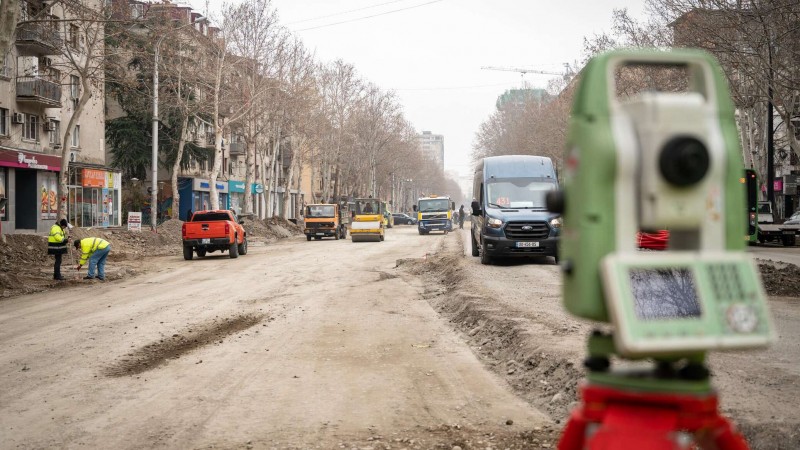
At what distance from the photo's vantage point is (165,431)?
5895 mm

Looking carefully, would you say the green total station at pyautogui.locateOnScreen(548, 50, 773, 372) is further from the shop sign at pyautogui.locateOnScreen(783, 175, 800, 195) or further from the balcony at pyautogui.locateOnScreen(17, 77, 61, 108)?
the shop sign at pyautogui.locateOnScreen(783, 175, 800, 195)

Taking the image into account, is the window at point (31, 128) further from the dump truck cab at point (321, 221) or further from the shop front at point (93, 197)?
the dump truck cab at point (321, 221)

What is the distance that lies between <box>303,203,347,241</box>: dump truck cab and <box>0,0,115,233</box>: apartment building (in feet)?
42.6

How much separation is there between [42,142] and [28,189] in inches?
140

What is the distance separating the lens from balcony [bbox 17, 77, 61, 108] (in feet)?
131

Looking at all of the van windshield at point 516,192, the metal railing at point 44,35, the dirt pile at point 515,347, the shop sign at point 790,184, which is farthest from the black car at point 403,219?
the dirt pile at point 515,347

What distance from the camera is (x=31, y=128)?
41.8 m

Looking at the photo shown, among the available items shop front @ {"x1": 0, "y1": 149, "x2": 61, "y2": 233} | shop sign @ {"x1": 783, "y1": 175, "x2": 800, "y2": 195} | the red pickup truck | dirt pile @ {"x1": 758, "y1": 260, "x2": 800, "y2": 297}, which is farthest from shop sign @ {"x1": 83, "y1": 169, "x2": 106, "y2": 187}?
shop sign @ {"x1": 783, "y1": 175, "x2": 800, "y2": 195}

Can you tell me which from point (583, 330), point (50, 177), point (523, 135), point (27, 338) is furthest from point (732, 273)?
point (523, 135)

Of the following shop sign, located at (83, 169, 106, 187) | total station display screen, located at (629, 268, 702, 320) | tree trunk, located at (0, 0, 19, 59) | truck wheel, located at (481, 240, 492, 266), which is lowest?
truck wheel, located at (481, 240, 492, 266)

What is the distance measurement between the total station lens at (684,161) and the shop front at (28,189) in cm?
3965

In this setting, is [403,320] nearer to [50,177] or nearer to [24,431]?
[24,431]

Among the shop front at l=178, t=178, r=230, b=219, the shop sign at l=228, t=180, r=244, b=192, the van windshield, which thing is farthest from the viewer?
the shop sign at l=228, t=180, r=244, b=192

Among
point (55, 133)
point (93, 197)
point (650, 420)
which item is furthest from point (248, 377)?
point (93, 197)
